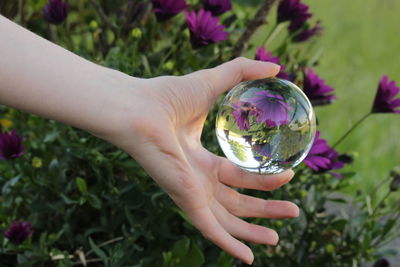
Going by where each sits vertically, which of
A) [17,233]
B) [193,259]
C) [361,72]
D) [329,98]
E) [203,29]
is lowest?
[361,72]

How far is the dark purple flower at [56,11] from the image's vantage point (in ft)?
6.50

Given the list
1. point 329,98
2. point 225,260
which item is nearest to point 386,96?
point 329,98

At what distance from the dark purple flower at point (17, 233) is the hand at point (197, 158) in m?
0.49

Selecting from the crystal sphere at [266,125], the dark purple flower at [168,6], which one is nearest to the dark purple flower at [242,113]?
the crystal sphere at [266,125]

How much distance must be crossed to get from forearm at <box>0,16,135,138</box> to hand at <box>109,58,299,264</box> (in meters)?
0.06

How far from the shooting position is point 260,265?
6.70ft

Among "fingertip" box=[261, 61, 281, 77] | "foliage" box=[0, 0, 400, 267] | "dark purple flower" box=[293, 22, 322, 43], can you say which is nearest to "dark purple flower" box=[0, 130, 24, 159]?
"foliage" box=[0, 0, 400, 267]

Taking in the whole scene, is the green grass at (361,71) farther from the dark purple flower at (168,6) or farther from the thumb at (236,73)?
the thumb at (236,73)

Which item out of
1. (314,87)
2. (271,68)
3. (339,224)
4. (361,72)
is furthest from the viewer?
(361,72)

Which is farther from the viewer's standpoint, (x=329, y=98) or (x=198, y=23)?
(x=329, y=98)

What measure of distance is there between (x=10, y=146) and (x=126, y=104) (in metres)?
0.55

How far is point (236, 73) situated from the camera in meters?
1.64

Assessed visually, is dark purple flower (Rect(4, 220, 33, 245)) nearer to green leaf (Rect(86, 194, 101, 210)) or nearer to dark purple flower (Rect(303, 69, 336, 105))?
green leaf (Rect(86, 194, 101, 210))

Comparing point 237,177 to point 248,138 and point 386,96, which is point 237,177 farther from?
point 386,96
